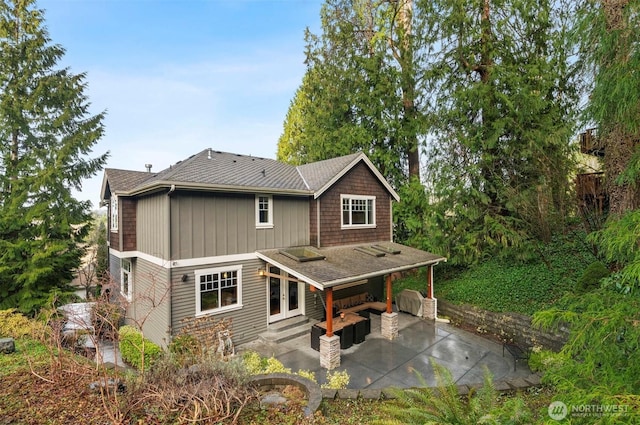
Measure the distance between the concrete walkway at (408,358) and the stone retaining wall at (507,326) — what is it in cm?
78

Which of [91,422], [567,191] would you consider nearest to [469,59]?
[567,191]

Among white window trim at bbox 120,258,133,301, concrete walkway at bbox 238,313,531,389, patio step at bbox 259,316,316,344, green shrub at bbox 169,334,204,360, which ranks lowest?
concrete walkway at bbox 238,313,531,389

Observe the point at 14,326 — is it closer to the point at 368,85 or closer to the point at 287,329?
the point at 287,329

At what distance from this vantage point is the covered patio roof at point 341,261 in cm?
916

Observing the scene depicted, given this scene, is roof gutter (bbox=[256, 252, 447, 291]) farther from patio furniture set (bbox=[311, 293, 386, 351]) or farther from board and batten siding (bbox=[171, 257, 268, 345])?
patio furniture set (bbox=[311, 293, 386, 351])

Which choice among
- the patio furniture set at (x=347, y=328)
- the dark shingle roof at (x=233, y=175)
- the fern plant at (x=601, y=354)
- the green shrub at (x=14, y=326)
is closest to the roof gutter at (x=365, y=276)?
the patio furniture set at (x=347, y=328)

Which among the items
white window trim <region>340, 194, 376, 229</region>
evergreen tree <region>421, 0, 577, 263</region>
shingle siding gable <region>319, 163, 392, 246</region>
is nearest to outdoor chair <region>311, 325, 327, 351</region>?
shingle siding gable <region>319, 163, 392, 246</region>

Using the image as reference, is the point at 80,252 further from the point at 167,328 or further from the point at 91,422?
the point at 91,422

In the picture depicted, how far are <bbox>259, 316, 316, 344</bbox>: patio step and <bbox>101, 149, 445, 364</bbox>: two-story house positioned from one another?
0.25 m

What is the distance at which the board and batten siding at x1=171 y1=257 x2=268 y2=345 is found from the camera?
911cm

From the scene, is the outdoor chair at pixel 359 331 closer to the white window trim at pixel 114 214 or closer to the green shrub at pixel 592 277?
the green shrub at pixel 592 277

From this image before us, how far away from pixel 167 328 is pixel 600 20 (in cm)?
1166

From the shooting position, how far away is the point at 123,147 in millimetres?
16109

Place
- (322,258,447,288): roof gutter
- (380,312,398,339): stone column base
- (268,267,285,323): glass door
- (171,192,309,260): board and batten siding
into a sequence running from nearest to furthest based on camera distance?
(322,258,447,288): roof gutter
(171,192,309,260): board and batten siding
(380,312,398,339): stone column base
(268,267,285,323): glass door
